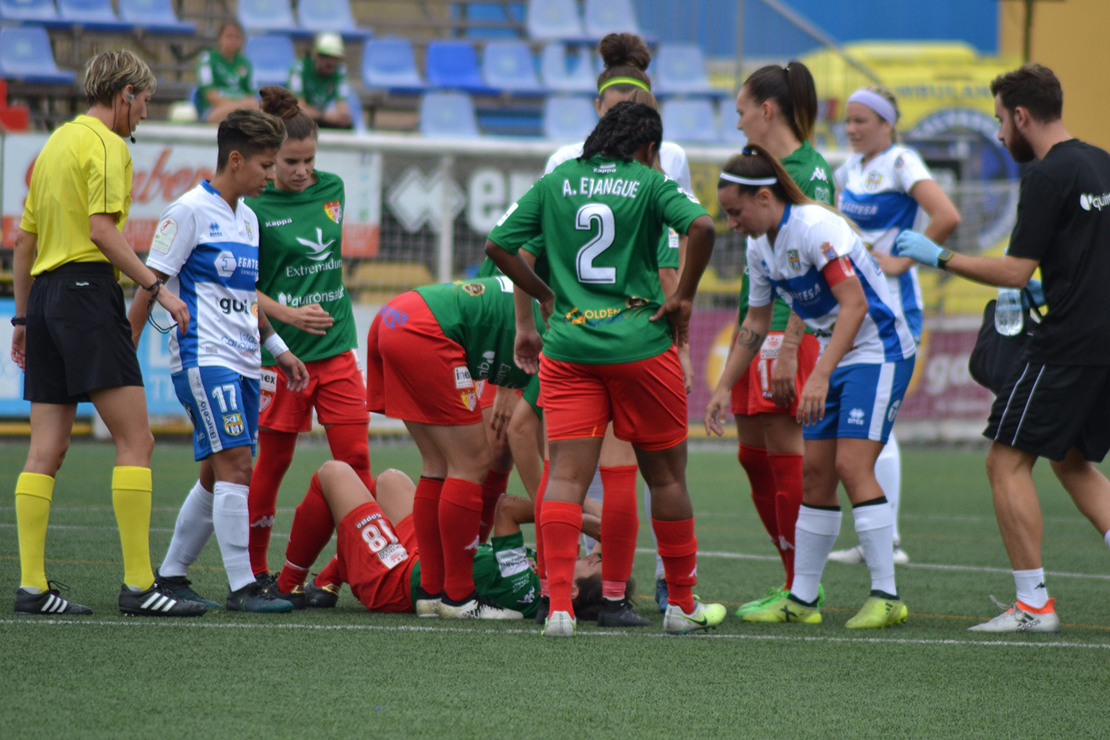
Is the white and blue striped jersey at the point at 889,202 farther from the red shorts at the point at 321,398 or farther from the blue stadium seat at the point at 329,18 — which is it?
the blue stadium seat at the point at 329,18

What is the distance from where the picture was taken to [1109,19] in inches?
850

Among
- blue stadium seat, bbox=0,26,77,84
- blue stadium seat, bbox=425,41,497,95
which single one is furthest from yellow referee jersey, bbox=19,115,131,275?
blue stadium seat, bbox=425,41,497,95

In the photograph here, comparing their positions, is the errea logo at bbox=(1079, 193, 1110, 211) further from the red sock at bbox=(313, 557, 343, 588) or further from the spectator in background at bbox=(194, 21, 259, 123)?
the spectator in background at bbox=(194, 21, 259, 123)

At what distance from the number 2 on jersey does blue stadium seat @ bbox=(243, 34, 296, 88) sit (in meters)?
12.4

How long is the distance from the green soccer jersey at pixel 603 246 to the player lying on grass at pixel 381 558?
39.6 inches

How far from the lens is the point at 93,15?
16.2 meters

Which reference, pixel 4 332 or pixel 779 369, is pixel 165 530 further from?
pixel 4 332

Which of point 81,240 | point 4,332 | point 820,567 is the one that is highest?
point 81,240

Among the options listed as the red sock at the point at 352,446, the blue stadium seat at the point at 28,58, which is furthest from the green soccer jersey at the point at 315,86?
the red sock at the point at 352,446

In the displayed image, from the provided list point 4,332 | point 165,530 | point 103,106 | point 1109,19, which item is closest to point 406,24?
point 4,332

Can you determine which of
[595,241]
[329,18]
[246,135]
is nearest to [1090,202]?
[595,241]

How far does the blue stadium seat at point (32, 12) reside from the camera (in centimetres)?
1586

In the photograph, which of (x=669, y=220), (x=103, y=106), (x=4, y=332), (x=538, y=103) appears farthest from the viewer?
(x=538, y=103)

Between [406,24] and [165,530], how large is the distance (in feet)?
44.5
